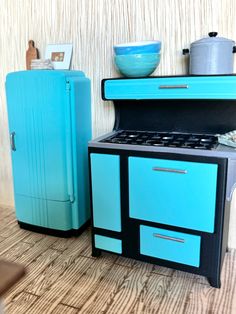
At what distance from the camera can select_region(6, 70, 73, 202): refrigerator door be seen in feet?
7.33

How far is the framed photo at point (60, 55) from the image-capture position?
249cm

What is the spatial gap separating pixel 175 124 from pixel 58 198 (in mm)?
1028

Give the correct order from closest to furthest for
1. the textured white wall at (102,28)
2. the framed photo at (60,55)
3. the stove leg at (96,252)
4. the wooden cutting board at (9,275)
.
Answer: the wooden cutting board at (9,275) < the textured white wall at (102,28) < the stove leg at (96,252) < the framed photo at (60,55)

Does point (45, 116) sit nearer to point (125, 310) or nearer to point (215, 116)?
point (215, 116)

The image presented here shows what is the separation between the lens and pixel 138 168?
6.19 feet

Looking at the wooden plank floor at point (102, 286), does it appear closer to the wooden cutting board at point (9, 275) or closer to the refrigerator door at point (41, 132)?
the refrigerator door at point (41, 132)

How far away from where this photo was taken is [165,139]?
205 cm

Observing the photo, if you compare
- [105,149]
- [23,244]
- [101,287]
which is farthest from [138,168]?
[23,244]

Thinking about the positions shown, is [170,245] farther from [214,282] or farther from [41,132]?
[41,132]

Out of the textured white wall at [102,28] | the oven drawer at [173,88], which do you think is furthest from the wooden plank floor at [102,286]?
the oven drawer at [173,88]

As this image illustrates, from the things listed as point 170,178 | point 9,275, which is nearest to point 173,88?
point 170,178

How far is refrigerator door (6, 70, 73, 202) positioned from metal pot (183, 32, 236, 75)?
913 mm

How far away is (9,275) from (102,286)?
134cm

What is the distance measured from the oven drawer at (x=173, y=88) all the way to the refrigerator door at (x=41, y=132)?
1.27 ft
